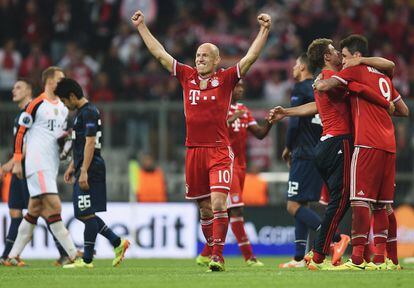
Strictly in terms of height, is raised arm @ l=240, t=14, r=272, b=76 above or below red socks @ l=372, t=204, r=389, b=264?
above

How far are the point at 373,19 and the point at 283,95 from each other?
3662 mm

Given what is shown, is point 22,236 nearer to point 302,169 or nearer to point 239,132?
point 239,132

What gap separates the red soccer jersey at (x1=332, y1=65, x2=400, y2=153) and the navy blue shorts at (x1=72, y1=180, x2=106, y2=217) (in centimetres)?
374

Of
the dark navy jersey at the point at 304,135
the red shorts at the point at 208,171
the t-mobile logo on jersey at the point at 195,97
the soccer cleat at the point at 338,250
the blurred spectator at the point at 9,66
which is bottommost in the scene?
the soccer cleat at the point at 338,250

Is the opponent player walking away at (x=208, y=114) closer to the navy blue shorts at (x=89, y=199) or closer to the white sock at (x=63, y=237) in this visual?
the navy blue shorts at (x=89, y=199)

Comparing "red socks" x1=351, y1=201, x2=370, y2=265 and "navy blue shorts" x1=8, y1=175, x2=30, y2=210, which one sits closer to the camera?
"red socks" x1=351, y1=201, x2=370, y2=265

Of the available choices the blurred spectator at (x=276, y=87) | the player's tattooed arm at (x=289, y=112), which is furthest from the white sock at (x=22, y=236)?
the blurred spectator at (x=276, y=87)

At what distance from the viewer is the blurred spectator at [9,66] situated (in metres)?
23.9

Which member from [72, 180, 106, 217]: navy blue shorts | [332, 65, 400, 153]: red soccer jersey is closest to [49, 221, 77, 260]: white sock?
[72, 180, 106, 217]: navy blue shorts

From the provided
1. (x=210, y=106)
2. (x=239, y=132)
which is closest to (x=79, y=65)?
(x=239, y=132)

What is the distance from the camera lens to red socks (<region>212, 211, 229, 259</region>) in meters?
11.9

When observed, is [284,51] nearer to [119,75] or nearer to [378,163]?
[119,75]

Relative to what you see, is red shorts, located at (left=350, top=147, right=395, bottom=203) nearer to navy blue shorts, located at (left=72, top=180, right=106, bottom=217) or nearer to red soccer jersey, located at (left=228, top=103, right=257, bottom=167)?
red soccer jersey, located at (left=228, top=103, right=257, bottom=167)

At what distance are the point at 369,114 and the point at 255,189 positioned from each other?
9829mm
